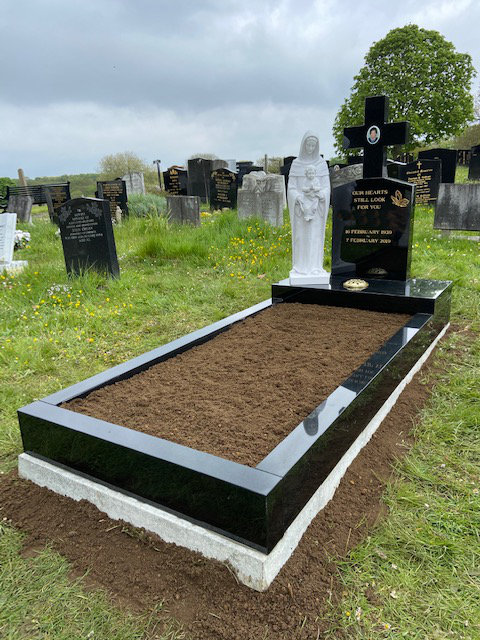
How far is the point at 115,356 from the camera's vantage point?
4.30 meters

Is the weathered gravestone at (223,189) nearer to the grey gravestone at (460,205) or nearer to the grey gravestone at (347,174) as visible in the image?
the grey gravestone at (347,174)

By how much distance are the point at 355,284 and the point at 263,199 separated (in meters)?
5.88

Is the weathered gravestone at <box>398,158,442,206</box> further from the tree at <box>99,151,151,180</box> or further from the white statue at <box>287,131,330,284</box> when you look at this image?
the tree at <box>99,151,151,180</box>

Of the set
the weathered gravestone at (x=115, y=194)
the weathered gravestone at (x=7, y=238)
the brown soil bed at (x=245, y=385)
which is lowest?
the brown soil bed at (x=245, y=385)

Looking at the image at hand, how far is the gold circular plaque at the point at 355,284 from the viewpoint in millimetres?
4574

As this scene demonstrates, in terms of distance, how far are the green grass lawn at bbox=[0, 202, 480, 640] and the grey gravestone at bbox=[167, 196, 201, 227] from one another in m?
1.63

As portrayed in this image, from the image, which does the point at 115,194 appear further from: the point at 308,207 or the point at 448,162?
the point at 308,207

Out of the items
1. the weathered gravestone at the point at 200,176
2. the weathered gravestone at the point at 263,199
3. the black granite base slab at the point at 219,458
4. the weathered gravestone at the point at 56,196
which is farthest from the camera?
the weathered gravestone at the point at 200,176

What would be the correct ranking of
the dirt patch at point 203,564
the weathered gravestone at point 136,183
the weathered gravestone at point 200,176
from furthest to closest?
the weathered gravestone at point 136,183 → the weathered gravestone at point 200,176 → the dirt patch at point 203,564

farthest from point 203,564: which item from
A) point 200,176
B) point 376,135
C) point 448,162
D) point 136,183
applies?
point 136,183

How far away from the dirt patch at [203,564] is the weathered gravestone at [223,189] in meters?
12.4

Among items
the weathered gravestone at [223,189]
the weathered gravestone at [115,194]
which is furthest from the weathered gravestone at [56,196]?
the weathered gravestone at [223,189]

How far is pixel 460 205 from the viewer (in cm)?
846

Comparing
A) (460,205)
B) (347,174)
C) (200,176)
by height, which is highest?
(200,176)
